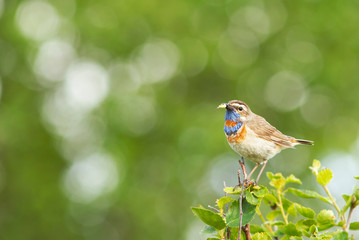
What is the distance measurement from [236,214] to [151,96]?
14.9 metres

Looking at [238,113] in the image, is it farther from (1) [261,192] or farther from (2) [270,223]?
(1) [261,192]

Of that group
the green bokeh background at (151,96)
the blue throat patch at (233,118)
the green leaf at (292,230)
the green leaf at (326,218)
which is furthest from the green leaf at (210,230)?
the green bokeh background at (151,96)

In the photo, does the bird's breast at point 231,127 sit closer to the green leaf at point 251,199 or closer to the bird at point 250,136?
the bird at point 250,136

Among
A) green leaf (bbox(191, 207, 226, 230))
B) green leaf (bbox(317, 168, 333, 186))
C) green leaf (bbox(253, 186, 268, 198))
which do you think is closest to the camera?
green leaf (bbox(191, 207, 226, 230))

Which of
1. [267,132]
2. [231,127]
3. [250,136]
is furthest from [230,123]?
[267,132]

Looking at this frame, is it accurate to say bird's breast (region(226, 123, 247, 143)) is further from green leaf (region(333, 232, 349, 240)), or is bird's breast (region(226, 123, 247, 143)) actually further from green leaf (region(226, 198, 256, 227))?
green leaf (region(333, 232, 349, 240))

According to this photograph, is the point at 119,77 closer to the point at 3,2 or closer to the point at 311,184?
the point at 3,2

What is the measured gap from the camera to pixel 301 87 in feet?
57.5

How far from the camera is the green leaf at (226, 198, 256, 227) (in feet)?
7.23

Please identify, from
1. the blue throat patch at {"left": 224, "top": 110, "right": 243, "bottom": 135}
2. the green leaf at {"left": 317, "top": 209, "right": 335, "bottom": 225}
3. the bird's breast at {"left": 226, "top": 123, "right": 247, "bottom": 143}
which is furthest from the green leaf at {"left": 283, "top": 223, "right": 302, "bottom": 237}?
the blue throat patch at {"left": 224, "top": 110, "right": 243, "bottom": 135}

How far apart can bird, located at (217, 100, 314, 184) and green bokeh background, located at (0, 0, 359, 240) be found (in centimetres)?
1164

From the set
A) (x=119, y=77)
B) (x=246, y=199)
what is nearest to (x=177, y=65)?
(x=119, y=77)

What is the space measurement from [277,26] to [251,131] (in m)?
14.5

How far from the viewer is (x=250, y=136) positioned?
401 centimetres
